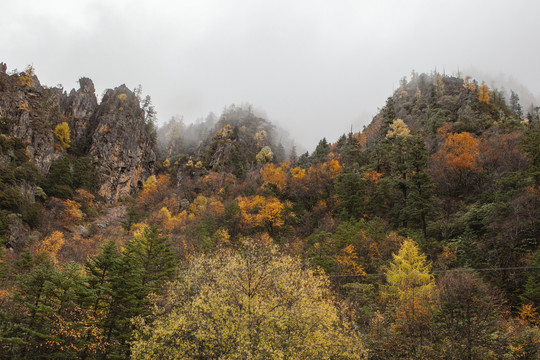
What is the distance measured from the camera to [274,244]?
109 ft

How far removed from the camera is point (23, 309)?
1745 centimetres

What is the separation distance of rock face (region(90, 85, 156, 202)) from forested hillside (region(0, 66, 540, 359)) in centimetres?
47

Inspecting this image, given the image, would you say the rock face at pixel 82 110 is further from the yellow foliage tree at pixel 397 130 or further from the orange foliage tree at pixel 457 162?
the orange foliage tree at pixel 457 162

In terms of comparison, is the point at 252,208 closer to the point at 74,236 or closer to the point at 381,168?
the point at 381,168

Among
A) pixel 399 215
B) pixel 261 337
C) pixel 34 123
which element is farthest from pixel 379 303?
pixel 34 123

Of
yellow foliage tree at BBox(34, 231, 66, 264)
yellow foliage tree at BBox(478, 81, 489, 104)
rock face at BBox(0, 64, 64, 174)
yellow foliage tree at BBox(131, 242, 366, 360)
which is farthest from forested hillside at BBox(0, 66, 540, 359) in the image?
yellow foliage tree at BBox(478, 81, 489, 104)

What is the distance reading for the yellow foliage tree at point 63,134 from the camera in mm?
70812

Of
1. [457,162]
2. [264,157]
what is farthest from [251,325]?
[264,157]

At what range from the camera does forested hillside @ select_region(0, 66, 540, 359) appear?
50.6 ft

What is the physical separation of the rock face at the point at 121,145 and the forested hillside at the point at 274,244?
474 millimetres

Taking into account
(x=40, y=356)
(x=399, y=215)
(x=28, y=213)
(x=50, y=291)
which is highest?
(x=399, y=215)

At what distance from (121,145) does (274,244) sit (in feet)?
218

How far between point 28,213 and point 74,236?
7.80 metres

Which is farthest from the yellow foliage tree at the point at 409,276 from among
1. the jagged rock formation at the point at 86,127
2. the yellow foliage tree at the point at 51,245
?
the jagged rock formation at the point at 86,127
